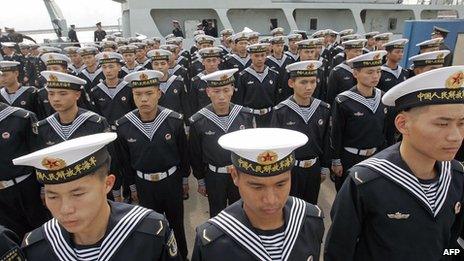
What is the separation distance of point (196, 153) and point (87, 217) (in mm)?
2182

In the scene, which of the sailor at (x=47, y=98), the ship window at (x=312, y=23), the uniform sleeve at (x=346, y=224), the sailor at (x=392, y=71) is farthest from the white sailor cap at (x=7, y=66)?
the ship window at (x=312, y=23)

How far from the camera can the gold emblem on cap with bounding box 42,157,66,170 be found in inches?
62.7

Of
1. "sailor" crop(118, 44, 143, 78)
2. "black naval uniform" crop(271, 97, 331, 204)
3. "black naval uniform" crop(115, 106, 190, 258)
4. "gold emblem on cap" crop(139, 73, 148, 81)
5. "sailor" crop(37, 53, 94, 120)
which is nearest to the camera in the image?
"black naval uniform" crop(115, 106, 190, 258)

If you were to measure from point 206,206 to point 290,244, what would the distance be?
125 inches

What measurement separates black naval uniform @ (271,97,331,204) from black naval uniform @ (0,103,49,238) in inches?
111

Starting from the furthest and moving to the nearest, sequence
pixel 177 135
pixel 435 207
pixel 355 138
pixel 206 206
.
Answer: pixel 206 206 < pixel 355 138 < pixel 177 135 < pixel 435 207

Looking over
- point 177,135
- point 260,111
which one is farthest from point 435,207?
point 260,111

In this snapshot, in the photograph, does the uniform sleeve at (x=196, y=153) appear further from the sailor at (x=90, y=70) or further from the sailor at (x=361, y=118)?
the sailor at (x=90, y=70)

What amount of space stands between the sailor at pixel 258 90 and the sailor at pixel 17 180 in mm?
3577

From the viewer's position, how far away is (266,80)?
618 centimetres

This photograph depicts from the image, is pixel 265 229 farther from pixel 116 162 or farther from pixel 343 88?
pixel 343 88

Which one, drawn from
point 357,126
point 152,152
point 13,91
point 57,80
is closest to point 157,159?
point 152,152

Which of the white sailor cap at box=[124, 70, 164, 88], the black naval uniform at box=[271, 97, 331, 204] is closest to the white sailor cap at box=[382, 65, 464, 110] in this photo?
the black naval uniform at box=[271, 97, 331, 204]

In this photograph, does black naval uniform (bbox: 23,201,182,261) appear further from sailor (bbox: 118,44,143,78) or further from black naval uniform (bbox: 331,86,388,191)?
sailor (bbox: 118,44,143,78)
